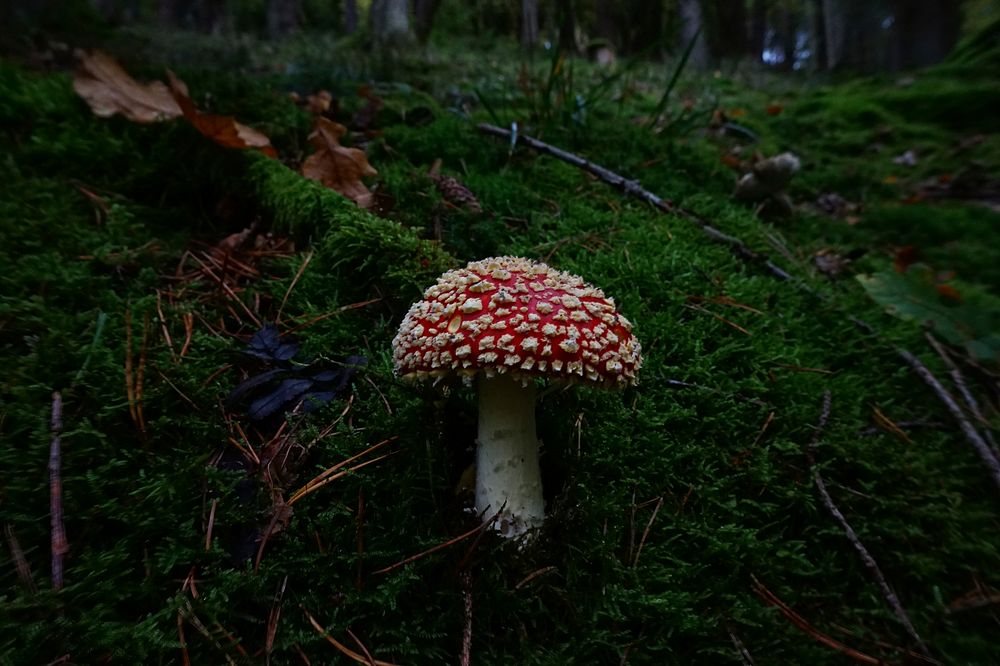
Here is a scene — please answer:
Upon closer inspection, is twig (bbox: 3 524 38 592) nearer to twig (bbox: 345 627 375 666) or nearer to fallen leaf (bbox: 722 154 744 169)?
twig (bbox: 345 627 375 666)

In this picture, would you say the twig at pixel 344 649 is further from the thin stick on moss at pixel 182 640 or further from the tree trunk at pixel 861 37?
the tree trunk at pixel 861 37

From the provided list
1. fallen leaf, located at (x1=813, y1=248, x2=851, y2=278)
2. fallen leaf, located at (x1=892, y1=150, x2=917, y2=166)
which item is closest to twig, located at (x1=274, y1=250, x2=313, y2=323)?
fallen leaf, located at (x1=813, y1=248, x2=851, y2=278)

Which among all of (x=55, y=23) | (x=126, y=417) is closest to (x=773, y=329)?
(x=126, y=417)

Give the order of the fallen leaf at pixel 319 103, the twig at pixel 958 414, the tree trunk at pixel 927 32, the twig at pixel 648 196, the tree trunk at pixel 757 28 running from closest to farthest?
the twig at pixel 958 414, the twig at pixel 648 196, the fallen leaf at pixel 319 103, the tree trunk at pixel 927 32, the tree trunk at pixel 757 28

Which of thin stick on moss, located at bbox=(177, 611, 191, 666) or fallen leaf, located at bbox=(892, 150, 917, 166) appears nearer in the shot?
thin stick on moss, located at bbox=(177, 611, 191, 666)

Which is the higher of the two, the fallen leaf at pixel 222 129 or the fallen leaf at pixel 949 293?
the fallen leaf at pixel 222 129

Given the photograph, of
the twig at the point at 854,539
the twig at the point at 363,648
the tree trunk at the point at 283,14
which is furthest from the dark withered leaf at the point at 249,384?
the tree trunk at the point at 283,14

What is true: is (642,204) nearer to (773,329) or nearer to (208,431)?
(773,329)
